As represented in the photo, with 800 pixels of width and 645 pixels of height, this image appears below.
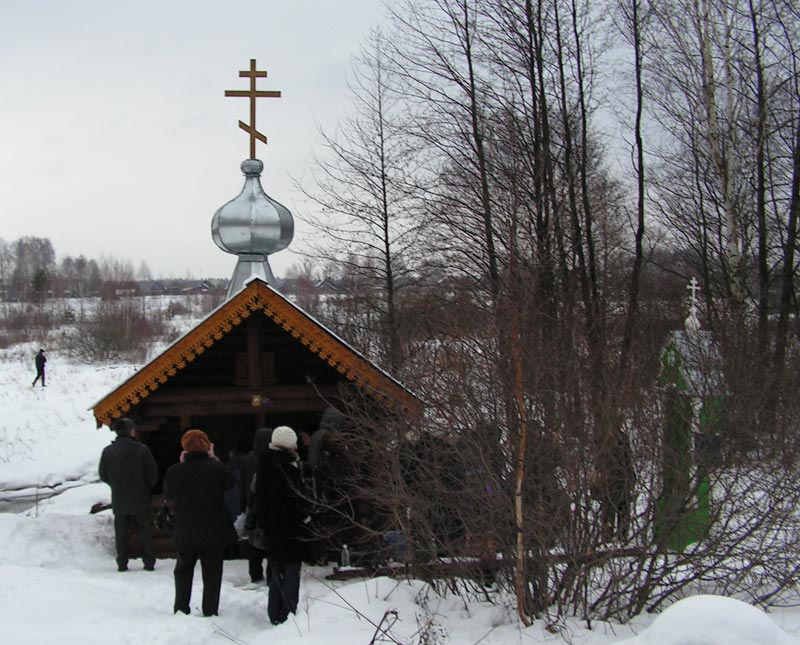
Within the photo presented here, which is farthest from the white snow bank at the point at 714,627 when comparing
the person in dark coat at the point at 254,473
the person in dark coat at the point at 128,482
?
the person in dark coat at the point at 128,482

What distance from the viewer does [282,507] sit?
6.17 meters

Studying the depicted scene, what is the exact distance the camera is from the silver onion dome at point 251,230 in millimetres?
11805

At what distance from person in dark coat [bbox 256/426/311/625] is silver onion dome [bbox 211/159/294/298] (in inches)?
226

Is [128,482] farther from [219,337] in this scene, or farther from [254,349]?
[254,349]

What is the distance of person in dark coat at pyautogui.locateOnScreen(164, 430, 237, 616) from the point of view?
6305mm

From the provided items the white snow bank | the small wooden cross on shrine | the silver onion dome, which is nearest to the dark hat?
the white snow bank

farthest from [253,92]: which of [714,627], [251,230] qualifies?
[714,627]

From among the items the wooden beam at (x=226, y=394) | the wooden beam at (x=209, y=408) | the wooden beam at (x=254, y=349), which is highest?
the wooden beam at (x=254, y=349)

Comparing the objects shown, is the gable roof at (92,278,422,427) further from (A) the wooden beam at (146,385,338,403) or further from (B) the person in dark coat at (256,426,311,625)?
(B) the person in dark coat at (256,426,311,625)

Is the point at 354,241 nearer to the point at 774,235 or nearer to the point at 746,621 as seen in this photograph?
the point at 774,235

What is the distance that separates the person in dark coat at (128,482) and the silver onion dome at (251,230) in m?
3.79

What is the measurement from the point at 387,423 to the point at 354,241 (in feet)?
34.2

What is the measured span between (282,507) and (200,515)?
2.10 feet

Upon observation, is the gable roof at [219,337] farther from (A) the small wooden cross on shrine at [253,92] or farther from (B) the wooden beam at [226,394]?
(A) the small wooden cross on shrine at [253,92]
